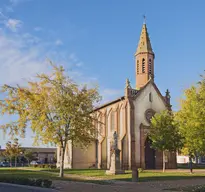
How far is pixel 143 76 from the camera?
51344mm

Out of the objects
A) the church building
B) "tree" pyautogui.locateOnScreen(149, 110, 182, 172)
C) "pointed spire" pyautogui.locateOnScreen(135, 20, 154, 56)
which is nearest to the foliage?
"tree" pyautogui.locateOnScreen(149, 110, 182, 172)

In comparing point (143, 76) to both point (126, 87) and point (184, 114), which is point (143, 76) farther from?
point (184, 114)

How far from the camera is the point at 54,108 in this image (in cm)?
2800

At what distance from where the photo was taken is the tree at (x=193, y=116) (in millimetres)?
27484

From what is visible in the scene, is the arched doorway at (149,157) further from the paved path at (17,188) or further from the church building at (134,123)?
the paved path at (17,188)

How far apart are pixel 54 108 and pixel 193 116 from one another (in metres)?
12.6

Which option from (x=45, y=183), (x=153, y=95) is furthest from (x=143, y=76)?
(x=45, y=183)

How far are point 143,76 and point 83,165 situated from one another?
714 inches

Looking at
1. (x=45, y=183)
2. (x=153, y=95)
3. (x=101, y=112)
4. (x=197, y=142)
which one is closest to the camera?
(x=45, y=183)

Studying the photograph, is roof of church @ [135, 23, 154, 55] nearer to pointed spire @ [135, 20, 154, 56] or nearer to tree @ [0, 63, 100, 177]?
pointed spire @ [135, 20, 154, 56]

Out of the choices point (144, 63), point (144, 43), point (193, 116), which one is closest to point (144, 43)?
point (144, 43)

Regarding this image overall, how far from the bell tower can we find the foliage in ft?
62.4

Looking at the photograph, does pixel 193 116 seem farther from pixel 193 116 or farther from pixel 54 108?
pixel 54 108

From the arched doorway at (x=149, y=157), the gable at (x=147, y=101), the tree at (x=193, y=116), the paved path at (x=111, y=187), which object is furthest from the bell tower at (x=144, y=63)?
the paved path at (x=111, y=187)
